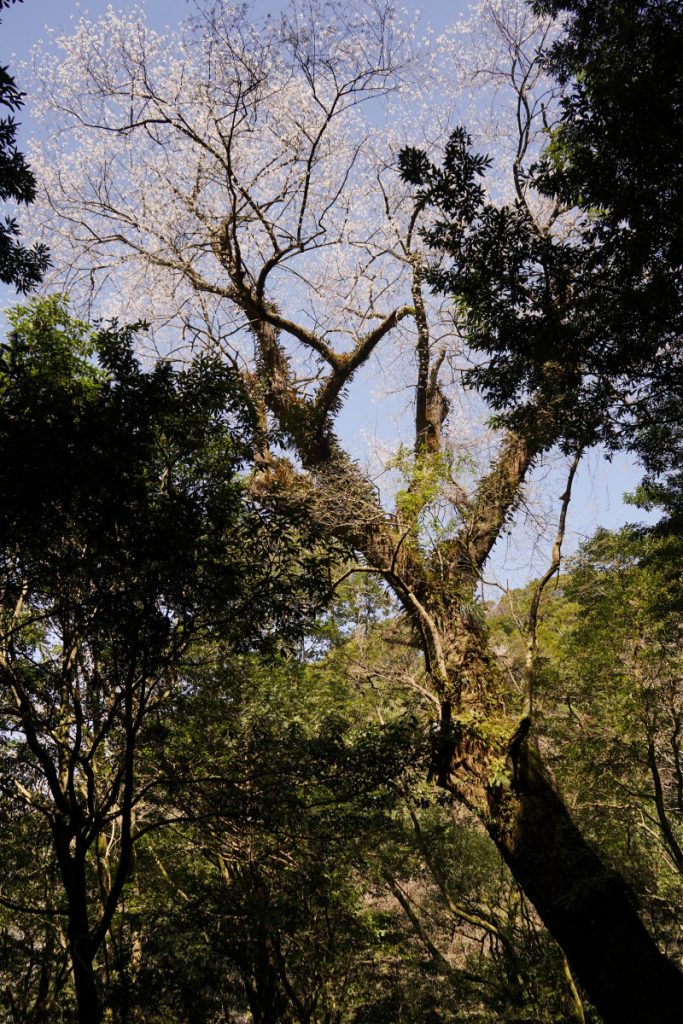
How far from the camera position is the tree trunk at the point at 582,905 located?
423cm

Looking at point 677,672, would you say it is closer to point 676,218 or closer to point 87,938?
point 676,218

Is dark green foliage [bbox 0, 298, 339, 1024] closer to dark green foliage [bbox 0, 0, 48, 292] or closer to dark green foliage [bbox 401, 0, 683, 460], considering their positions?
dark green foliage [bbox 0, 0, 48, 292]

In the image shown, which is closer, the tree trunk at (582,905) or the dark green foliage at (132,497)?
the dark green foliage at (132,497)

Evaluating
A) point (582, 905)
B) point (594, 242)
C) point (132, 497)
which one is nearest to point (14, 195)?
point (132, 497)

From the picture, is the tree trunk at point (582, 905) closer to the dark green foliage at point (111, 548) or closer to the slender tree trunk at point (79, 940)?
the dark green foliage at point (111, 548)

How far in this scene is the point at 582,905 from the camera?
15.0ft

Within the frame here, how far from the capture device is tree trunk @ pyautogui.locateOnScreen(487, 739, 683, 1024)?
423 cm

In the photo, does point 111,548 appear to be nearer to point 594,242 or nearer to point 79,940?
point 79,940

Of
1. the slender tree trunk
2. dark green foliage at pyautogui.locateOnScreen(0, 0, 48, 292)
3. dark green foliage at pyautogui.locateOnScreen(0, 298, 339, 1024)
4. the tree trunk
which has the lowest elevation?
the tree trunk

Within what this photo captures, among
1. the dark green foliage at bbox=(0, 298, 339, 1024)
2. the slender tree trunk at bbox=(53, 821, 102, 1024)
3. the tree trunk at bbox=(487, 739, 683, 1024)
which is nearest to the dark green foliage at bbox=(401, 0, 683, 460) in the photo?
the dark green foliage at bbox=(0, 298, 339, 1024)

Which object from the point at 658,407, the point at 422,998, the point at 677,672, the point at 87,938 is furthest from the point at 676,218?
the point at 422,998

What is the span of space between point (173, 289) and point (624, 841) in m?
12.9

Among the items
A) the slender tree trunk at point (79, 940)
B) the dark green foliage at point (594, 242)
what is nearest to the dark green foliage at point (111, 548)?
the slender tree trunk at point (79, 940)

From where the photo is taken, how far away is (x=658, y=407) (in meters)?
5.93
